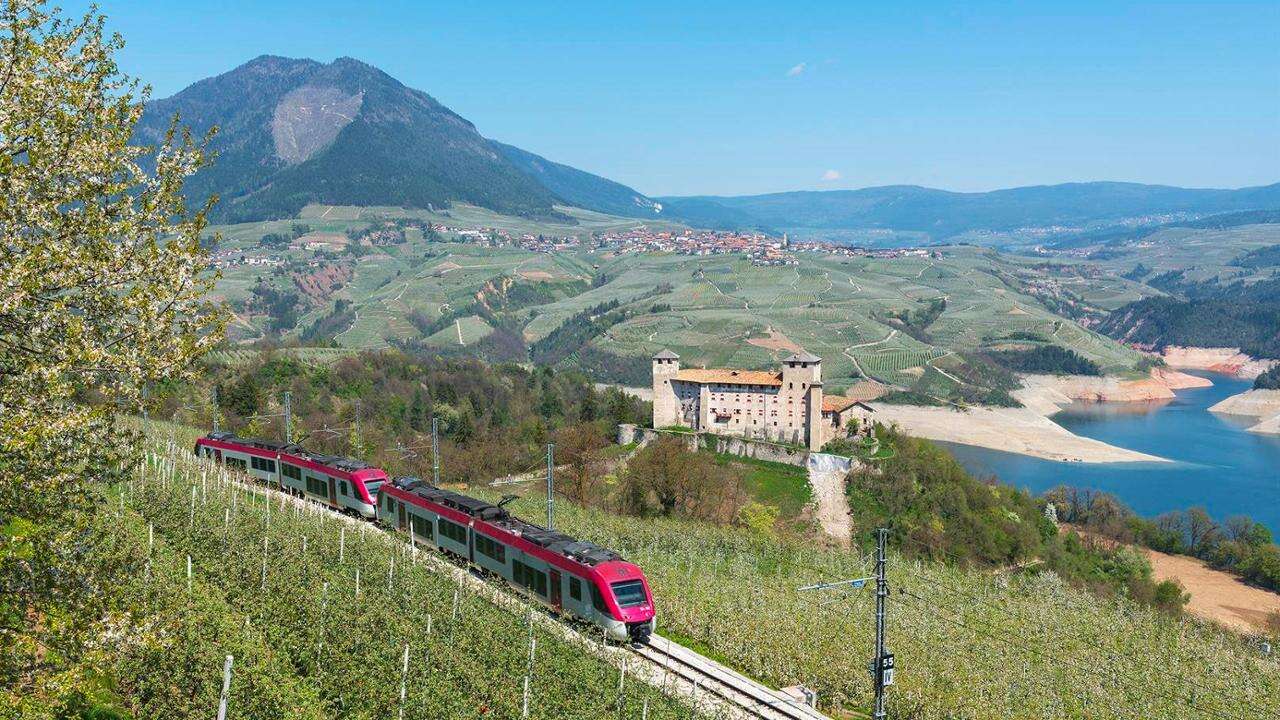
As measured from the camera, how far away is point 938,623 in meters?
28.8

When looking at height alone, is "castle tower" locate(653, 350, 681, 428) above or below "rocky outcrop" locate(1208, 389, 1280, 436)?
above

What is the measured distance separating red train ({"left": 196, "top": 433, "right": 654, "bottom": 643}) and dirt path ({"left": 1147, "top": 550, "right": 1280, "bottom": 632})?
45.3m

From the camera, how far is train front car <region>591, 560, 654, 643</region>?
1986 centimetres

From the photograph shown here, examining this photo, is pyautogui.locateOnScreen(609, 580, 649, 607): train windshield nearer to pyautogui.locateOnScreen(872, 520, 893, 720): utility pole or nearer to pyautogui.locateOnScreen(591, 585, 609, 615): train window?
pyautogui.locateOnScreen(591, 585, 609, 615): train window

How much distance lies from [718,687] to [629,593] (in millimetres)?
2753

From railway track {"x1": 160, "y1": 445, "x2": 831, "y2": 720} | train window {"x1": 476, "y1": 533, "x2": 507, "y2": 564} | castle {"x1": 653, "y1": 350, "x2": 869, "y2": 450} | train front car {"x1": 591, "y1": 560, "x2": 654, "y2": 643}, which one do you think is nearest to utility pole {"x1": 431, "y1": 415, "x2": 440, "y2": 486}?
train window {"x1": 476, "y1": 533, "x2": 507, "y2": 564}

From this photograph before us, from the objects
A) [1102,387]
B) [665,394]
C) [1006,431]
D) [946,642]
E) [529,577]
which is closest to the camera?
[529,577]

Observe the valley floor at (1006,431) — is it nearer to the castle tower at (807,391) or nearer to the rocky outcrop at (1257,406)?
the rocky outcrop at (1257,406)

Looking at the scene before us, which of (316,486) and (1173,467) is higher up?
(316,486)

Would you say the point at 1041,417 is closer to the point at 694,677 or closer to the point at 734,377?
the point at 734,377

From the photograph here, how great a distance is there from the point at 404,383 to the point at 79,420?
79478 millimetres

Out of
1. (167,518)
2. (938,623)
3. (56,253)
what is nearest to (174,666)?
(56,253)

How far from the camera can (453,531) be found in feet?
86.0

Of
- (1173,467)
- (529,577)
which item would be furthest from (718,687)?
(1173,467)
